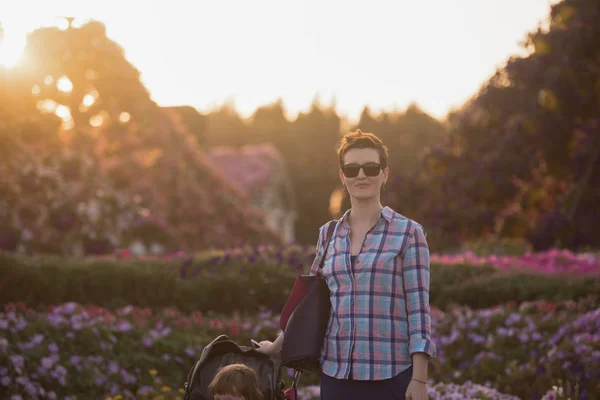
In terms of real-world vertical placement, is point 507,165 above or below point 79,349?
above

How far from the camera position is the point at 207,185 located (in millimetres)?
19828

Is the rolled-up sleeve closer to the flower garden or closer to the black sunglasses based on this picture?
the black sunglasses

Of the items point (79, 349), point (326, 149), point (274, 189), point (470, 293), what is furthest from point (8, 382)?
point (326, 149)

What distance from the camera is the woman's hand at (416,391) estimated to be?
122 inches

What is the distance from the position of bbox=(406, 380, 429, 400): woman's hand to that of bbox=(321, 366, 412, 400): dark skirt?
0.09m

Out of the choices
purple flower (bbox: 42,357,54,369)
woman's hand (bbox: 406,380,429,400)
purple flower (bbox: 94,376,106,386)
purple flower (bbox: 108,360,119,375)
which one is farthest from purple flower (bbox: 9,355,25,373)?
woman's hand (bbox: 406,380,429,400)

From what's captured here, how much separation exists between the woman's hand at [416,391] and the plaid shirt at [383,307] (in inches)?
4.1

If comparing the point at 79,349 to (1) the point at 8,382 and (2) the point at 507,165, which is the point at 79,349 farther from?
(2) the point at 507,165

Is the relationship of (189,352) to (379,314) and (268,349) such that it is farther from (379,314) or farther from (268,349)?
(379,314)

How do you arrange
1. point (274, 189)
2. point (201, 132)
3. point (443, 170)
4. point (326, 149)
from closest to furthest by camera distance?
point (443, 170) → point (274, 189) → point (201, 132) → point (326, 149)

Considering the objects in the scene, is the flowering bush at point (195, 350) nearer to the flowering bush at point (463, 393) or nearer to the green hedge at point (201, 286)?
the flowering bush at point (463, 393)

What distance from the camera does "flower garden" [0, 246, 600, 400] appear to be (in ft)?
20.6

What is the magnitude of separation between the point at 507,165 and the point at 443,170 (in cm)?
217

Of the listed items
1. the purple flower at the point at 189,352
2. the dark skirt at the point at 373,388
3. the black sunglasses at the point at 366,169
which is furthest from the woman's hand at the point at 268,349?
the purple flower at the point at 189,352
